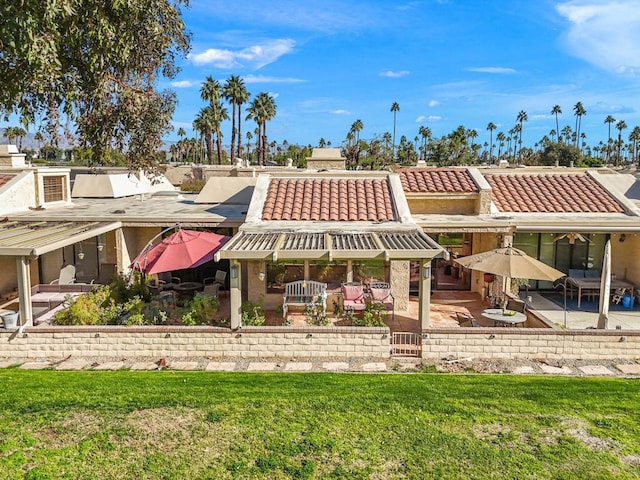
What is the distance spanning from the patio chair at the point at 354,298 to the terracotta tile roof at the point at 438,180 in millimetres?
6586

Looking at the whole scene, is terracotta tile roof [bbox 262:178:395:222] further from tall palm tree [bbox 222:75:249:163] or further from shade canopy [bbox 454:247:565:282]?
tall palm tree [bbox 222:75:249:163]

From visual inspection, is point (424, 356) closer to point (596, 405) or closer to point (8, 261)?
point (596, 405)

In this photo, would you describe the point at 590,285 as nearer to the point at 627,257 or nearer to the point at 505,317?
the point at 627,257

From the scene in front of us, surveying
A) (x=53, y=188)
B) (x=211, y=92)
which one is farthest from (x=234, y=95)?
(x=53, y=188)

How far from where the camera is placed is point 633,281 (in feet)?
68.3

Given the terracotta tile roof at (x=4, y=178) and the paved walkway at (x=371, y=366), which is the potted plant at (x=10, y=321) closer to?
the paved walkway at (x=371, y=366)

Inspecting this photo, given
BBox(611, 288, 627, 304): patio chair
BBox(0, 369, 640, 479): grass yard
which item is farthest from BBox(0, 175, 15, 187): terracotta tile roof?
BBox(611, 288, 627, 304): patio chair

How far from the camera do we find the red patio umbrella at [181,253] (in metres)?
16.3

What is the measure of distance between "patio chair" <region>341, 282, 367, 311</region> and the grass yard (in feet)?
11.7

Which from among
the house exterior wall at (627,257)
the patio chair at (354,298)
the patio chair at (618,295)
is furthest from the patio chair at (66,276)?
the house exterior wall at (627,257)

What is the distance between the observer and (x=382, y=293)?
1731cm

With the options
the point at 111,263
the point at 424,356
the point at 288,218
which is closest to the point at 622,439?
the point at 424,356

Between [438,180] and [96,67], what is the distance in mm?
15135

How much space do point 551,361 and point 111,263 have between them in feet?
57.2
